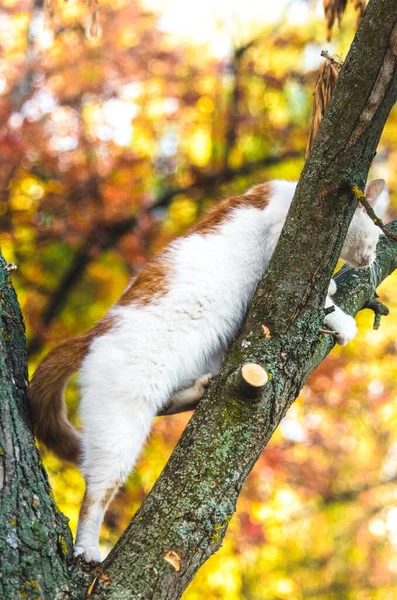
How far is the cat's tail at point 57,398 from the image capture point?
2.64 metres

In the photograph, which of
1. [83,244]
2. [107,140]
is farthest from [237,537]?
[107,140]

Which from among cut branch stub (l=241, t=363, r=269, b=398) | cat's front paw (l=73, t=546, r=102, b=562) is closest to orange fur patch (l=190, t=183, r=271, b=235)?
cut branch stub (l=241, t=363, r=269, b=398)

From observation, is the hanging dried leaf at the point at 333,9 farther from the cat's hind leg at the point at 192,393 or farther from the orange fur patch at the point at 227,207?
the cat's hind leg at the point at 192,393

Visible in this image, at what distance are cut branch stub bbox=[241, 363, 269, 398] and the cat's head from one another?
1.24 meters

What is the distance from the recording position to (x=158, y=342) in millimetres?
2779

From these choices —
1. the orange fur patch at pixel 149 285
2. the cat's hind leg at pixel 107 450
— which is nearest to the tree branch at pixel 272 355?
the cat's hind leg at pixel 107 450

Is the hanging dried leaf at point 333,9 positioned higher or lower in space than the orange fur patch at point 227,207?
higher

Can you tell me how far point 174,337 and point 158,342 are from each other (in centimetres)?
9

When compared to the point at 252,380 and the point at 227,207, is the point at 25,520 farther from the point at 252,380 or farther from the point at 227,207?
the point at 227,207

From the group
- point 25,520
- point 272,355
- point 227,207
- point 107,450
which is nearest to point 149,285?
point 227,207

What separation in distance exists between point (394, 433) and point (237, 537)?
2.86 metres

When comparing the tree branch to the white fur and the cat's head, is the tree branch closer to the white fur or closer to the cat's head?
the white fur

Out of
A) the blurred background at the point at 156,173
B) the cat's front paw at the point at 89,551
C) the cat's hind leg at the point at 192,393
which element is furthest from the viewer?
the blurred background at the point at 156,173

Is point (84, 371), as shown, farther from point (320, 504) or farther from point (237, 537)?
point (320, 504)
